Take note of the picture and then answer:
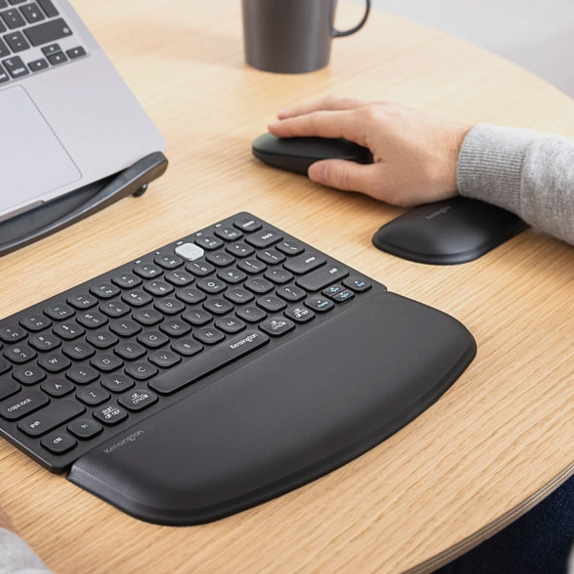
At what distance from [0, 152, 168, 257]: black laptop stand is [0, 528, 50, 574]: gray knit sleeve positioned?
35cm

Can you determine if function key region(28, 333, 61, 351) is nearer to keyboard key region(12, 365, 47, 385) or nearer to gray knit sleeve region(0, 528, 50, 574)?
keyboard key region(12, 365, 47, 385)

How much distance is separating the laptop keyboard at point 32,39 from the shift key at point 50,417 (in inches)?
14.5

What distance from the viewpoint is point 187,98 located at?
1081mm

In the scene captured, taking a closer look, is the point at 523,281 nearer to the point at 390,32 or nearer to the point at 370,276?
the point at 370,276

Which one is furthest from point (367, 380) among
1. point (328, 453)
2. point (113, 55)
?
point (113, 55)

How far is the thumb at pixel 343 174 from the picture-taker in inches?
34.8

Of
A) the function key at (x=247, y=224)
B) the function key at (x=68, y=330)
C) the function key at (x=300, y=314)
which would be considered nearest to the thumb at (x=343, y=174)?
the function key at (x=247, y=224)

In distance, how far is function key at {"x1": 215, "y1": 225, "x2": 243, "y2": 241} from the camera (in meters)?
0.80

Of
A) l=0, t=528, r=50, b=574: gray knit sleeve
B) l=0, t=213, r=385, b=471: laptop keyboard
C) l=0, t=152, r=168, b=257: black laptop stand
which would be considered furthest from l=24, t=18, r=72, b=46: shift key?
l=0, t=528, r=50, b=574: gray knit sleeve

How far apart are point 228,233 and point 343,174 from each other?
0.15m

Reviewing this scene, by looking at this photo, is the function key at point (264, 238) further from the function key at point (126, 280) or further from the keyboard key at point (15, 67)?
the keyboard key at point (15, 67)

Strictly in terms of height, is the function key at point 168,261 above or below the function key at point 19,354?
below

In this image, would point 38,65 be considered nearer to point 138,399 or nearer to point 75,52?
point 75,52

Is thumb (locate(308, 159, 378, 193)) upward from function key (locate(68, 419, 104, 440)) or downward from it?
downward
